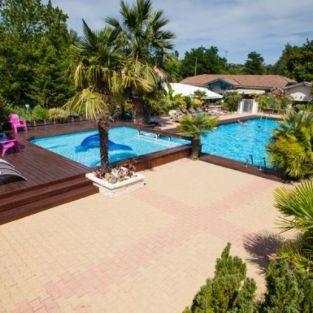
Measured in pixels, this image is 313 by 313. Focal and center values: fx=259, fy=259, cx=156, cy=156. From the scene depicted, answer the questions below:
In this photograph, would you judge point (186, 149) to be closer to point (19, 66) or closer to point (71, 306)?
point (71, 306)

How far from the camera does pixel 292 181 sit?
11547 millimetres

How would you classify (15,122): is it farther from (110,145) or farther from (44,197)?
(44,197)

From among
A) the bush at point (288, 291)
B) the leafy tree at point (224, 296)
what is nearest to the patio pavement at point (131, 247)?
the leafy tree at point (224, 296)

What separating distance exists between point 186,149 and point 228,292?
1102 cm

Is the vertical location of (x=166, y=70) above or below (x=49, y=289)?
above

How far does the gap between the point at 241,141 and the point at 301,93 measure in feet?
65.9

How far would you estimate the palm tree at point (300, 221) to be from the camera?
436 centimetres

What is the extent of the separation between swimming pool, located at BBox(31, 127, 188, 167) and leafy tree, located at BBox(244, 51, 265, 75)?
60.1 meters

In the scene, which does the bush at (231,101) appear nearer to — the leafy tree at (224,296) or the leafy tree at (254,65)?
the leafy tree at (224,296)

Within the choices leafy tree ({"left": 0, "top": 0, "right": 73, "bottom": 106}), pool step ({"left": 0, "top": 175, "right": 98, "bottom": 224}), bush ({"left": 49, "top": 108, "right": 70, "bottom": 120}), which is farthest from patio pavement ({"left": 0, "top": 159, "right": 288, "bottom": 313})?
leafy tree ({"left": 0, "top": 0, "right": 73, "bottom": 106})

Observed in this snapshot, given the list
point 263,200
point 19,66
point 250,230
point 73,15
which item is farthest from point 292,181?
point 73,15

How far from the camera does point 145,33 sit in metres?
16.2

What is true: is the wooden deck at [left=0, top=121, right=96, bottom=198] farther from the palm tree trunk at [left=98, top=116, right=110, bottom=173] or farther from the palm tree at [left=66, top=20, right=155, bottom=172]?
the palm tree at [left=66, top=20, right=155, bottom=172]

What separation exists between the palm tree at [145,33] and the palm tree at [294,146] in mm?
8438
